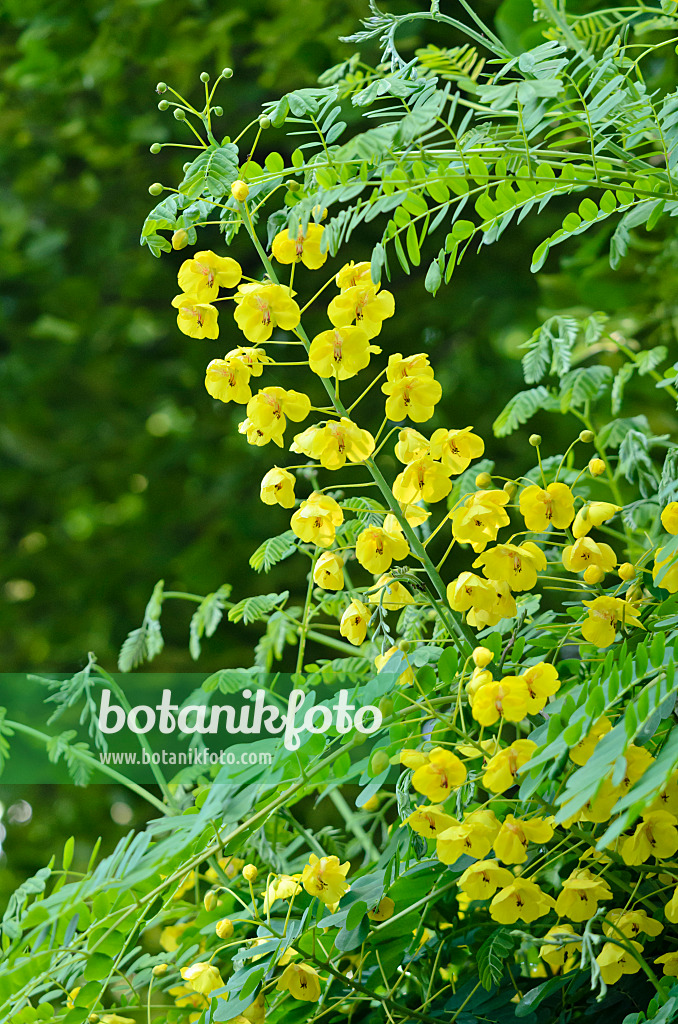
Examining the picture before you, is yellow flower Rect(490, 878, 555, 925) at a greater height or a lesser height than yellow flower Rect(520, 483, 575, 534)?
lesser

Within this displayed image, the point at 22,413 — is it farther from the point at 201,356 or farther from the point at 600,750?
the point at 600,750

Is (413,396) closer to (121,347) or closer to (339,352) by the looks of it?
(339,352)

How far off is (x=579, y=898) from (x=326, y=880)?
0.28 feet

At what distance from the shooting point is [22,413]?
1.16m

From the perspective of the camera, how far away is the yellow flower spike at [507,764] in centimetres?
28

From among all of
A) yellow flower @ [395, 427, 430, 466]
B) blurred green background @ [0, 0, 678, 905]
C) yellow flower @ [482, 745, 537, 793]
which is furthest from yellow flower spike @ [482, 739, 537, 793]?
blurred green background @ [0, 0, 678, 905]

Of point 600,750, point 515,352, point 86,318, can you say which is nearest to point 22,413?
point 86,318

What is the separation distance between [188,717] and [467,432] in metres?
0.23

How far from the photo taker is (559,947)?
32 cm

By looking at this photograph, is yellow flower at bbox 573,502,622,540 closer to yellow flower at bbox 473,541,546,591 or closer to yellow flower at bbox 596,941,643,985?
yellow flower at bbox 473,541,546,591

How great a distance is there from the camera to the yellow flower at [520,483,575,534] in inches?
13.0

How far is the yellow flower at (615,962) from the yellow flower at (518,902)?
2 centimetres

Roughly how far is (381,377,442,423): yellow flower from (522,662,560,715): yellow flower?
9cm

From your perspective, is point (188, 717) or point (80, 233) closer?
point (188, 717)
